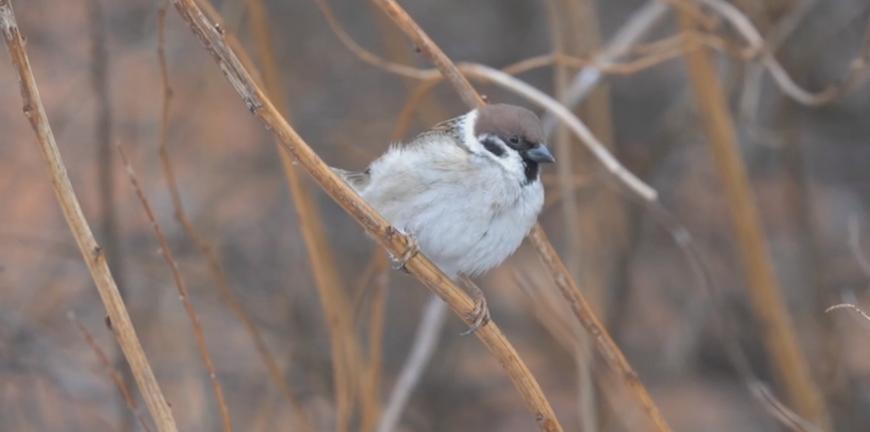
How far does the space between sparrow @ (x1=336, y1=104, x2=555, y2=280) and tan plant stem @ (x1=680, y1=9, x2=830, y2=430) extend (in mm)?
667

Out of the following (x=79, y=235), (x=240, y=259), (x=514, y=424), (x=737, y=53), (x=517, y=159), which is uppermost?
(x=240, y=259)

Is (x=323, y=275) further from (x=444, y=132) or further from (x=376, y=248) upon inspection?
(x=376, y=248)

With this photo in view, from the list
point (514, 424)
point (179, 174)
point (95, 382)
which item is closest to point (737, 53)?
point (95, 382)

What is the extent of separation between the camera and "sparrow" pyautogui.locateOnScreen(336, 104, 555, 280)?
84.0 inches

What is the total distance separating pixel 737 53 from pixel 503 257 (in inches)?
27.4

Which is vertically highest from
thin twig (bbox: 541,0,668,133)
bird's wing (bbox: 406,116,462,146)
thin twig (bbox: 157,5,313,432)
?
thin twig (bbox: 541,0,668,133)

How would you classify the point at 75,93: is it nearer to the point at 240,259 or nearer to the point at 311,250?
the point at 240,259

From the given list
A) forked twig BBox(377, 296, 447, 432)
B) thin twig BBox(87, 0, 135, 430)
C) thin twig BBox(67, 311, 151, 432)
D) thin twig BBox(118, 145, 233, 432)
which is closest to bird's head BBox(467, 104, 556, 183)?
forked twig BBox(377, 296, 447, 432)

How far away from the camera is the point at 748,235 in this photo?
110 inches

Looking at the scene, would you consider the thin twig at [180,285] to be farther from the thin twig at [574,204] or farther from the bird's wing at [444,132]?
the thin twig at [574,204]

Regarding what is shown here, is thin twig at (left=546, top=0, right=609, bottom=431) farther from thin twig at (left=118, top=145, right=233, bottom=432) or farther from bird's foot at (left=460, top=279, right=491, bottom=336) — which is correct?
thin twig at (left=118, top=145, right=233, bottom=432)

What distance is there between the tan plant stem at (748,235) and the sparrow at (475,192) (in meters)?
0.67

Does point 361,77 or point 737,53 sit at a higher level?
point 361,77

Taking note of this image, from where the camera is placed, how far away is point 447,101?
4672 mm
